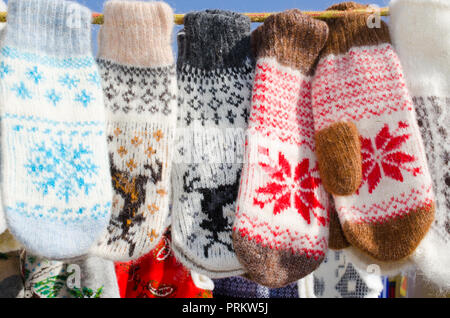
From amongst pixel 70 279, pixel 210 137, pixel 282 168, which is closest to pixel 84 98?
pixel 210 137

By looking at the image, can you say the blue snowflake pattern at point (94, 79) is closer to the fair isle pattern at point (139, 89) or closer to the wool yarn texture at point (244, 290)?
the fair isle pattern at point (139, 89)

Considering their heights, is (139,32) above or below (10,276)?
above

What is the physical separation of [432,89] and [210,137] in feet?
1.81

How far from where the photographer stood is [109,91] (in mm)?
903

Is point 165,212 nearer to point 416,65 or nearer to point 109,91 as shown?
point 109,91

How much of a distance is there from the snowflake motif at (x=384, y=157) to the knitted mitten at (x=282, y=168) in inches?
4.5

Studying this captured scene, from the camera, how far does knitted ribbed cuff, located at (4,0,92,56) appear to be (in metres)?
0.82

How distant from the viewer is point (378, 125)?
0.91 metres

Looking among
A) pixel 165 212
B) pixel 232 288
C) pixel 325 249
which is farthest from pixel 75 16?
pixel 232 288

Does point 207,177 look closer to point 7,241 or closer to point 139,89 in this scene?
point 139,89

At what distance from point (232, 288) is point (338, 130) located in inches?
36.6

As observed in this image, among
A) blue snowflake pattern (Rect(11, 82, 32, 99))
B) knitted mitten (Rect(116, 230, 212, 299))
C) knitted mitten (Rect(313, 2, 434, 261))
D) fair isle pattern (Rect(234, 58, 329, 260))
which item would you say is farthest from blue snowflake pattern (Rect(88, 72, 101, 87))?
knitted mitten (Rect(116, 230, 212, 299))

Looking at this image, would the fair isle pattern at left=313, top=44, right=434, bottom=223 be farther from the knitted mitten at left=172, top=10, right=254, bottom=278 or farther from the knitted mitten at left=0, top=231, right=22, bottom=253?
the knitted mitten at left=0, top=231, right=22, bottom=253

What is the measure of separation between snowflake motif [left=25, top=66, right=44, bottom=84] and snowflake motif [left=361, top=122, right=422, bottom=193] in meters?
0.74
